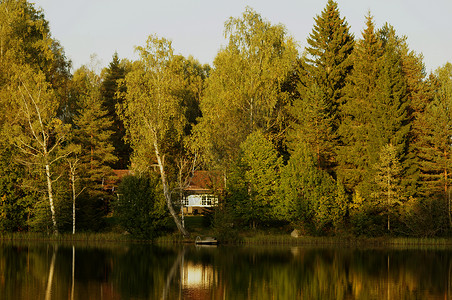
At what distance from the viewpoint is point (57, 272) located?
108ft

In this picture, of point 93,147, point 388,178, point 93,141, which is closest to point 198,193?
point 93,147

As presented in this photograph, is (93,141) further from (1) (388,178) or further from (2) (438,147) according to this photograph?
(2) (438,147)

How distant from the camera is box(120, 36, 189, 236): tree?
2135 inches

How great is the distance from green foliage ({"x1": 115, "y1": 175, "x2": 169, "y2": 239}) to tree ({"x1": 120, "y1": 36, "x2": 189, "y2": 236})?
4.24 feet

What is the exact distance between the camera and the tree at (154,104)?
5422 cm

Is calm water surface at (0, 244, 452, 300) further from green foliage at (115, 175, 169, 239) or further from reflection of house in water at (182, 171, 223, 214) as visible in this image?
reflection of house in water at (182, 171, 223, 214)

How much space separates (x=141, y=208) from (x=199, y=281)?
22.7 meters

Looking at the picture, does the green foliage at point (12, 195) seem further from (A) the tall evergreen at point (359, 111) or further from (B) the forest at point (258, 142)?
(A) the tall evergreen at point (359, 111)

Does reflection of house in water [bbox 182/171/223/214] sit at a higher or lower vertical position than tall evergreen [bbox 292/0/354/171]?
lower

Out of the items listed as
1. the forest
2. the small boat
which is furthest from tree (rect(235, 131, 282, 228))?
the small boat

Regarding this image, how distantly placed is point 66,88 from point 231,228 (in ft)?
125

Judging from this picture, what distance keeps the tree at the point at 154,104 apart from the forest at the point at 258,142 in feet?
0.43

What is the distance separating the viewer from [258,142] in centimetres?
5516

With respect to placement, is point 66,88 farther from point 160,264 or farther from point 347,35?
point 160,264
